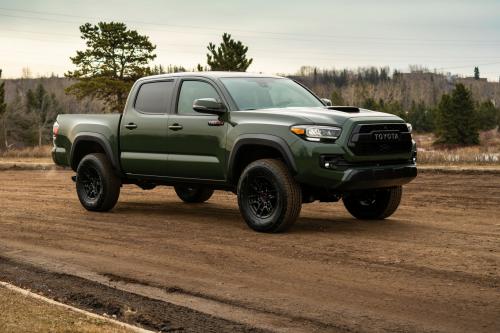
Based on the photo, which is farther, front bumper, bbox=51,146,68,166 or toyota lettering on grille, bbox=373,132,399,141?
front bumper, bbox=51,146,68,166

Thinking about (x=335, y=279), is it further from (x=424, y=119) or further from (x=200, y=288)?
(x=424, y=119)

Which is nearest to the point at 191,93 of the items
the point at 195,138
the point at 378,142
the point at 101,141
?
the point at 195,138

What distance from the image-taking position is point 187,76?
10.8 metres

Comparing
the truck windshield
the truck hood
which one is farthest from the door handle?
the truck hood

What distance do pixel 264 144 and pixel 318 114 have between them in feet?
2.52

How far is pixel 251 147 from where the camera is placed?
9.72m

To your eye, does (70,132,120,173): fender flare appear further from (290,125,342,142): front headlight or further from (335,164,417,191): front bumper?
(335,164,417,191): front bumper

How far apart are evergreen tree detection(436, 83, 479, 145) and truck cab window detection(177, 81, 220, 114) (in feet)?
250

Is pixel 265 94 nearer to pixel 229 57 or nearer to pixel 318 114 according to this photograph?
pixel 318 114

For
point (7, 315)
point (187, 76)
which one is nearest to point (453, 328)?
point (7, 315)

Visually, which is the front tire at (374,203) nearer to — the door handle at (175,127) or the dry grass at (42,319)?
the door handle at (175,127)

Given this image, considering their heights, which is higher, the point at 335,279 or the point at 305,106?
the point at 305,106

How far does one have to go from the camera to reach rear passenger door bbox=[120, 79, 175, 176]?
1084 centimetres

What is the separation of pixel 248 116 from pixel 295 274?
3.03 metres
